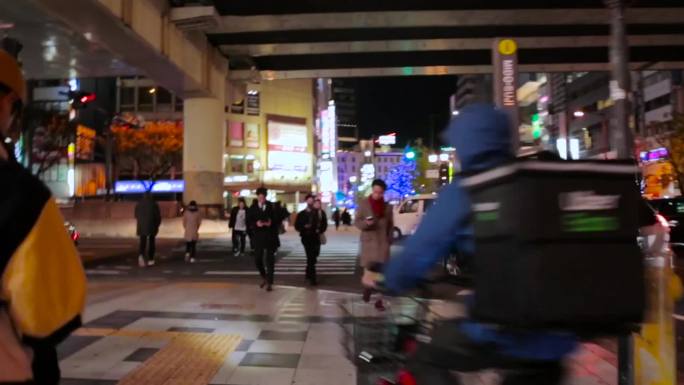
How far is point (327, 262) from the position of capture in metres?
18.1

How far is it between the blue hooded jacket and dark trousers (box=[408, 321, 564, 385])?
5 centimetres

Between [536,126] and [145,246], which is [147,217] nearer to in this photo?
[145,246]

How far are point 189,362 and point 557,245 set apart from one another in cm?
490

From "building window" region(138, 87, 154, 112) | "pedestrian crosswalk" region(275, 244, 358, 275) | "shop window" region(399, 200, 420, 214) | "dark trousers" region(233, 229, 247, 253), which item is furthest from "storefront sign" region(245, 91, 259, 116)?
"dark trousers" region(233, 229, 247, 253)

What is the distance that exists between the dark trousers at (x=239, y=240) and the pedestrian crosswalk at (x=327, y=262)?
1459mm

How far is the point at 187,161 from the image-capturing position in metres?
25.2

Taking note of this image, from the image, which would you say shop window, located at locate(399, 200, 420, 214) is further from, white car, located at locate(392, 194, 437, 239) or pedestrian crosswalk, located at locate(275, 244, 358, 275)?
pedestrian crosswalk, located at locate(275, 244, 358, 275)

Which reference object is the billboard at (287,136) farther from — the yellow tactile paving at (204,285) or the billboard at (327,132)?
the yellow tactile paving at (204,285)

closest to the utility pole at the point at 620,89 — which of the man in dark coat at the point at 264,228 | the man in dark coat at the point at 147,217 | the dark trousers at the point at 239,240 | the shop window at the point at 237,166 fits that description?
the man in dark coat at the point at 264,228

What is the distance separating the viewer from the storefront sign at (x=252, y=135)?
5874 centimetres

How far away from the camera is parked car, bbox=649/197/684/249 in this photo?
20.0 metres

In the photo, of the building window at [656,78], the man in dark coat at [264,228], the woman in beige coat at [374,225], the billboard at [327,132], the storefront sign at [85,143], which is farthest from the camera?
the billboard at [327,132]

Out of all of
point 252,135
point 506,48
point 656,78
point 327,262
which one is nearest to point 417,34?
point 327,262

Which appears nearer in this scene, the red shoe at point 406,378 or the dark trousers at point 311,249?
the red shoe at point 406,378
